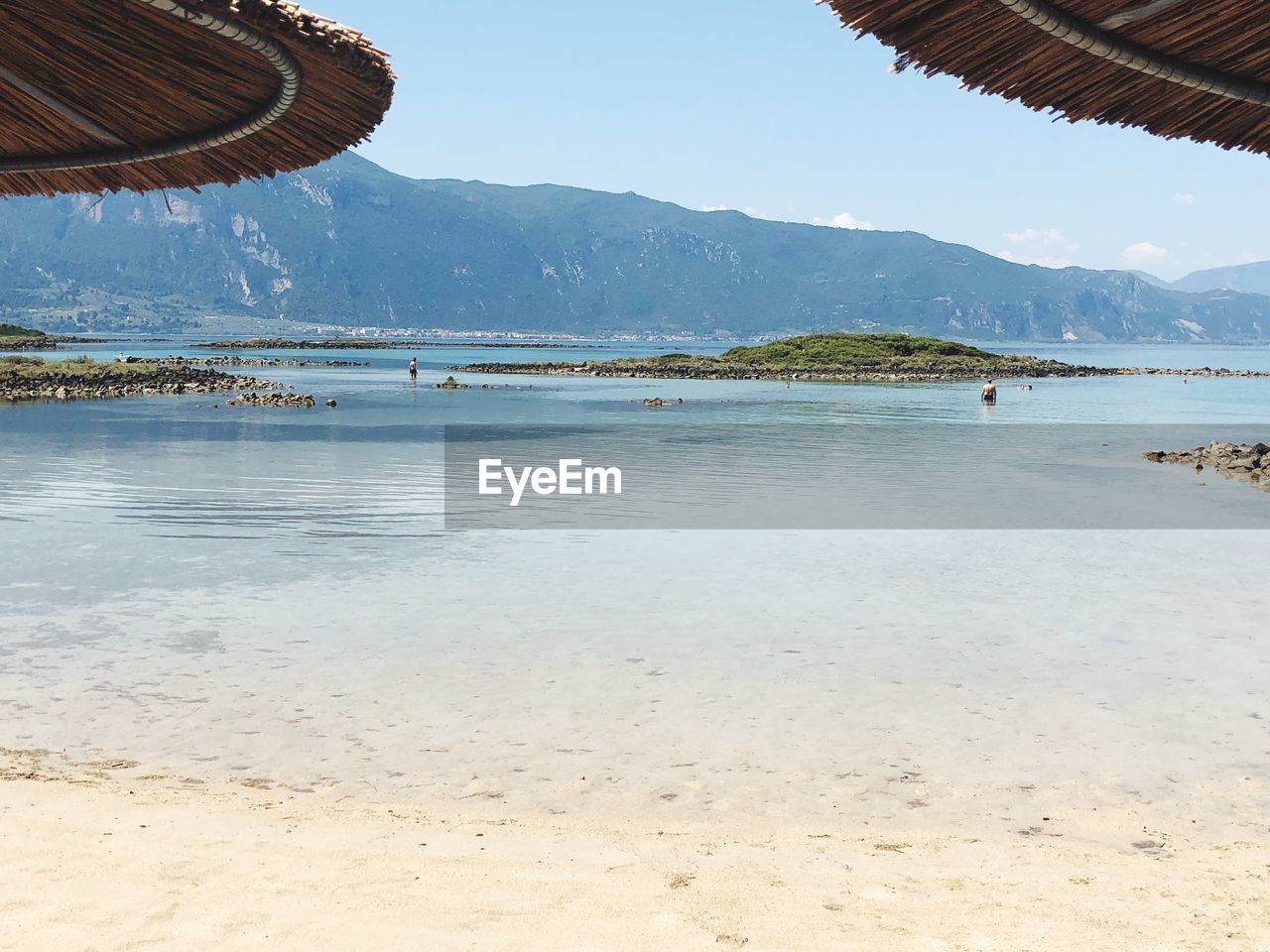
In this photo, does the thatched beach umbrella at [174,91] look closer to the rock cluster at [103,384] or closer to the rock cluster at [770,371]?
the rock cluster at [103,384]

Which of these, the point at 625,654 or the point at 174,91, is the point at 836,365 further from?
the point at 174,91

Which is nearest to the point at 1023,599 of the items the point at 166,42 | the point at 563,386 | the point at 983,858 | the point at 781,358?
the point at 983,858

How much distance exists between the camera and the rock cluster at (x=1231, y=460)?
2612 centimetres

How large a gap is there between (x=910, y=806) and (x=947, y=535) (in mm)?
11250

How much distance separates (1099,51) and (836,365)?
91.1 meters

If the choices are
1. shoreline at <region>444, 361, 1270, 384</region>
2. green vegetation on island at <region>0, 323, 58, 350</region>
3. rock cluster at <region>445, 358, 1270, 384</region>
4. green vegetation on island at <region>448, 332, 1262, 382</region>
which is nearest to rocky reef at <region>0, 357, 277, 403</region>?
shoreline at <region>444, 361, 1270, 384</region>

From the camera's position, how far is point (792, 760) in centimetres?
771

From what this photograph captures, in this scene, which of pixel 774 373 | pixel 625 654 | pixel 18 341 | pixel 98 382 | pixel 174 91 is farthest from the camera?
pixel 18 341

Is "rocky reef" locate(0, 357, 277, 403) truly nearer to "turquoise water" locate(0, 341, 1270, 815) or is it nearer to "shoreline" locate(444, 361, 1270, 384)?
"shoreline" locate(444, 361, 1270, 384)

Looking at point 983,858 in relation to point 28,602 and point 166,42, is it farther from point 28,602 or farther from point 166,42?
point 28,602

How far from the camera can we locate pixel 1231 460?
2798cm

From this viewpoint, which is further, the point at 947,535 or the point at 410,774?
the point at 947,535

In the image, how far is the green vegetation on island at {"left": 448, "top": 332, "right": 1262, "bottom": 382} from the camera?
88438 millimetres

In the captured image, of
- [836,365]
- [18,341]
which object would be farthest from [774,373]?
[18,341]
